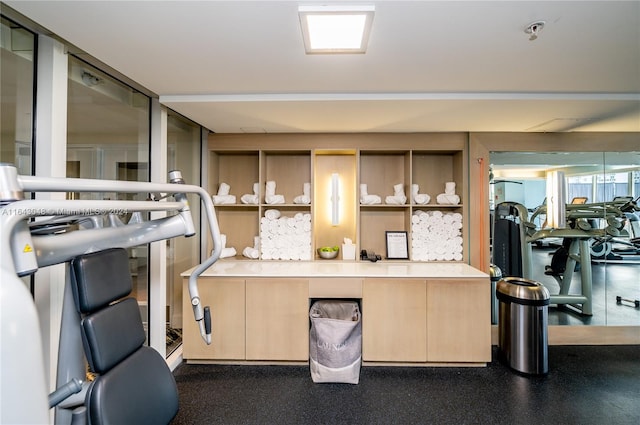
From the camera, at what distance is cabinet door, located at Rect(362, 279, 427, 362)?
2.60 metres

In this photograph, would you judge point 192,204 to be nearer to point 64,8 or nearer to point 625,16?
point 64,8

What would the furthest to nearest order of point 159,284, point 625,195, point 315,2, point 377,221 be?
point 377,221 → point 625,195 → point 159,284 → point 315,2

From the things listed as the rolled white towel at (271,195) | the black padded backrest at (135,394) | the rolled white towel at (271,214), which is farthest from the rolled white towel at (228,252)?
the black padded backrest at (135,394)

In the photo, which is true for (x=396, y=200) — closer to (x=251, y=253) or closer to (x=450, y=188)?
(x=450, y=188)

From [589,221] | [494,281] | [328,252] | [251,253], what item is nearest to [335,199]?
[328,252]

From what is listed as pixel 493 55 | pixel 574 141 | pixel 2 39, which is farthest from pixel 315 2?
pixel 574 141

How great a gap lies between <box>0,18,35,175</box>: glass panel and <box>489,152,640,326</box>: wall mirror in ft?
12.1

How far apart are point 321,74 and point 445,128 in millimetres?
1657

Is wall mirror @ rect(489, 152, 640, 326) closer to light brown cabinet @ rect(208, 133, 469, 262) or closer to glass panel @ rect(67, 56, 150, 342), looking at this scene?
light brown cabinet @ rect(208, 133, 469, 262)

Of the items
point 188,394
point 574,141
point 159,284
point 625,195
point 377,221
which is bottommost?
point 188,394

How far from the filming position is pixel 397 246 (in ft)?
10.7

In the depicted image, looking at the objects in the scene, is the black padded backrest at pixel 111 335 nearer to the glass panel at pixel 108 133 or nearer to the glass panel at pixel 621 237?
the glass panel at pixel 108 133

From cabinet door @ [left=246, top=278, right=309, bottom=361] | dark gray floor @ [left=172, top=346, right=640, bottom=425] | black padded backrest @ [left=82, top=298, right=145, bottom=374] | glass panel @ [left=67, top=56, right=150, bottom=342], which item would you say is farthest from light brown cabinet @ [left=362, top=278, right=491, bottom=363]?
glass panel @ [left=67, top=56, right=150, bottom=342]

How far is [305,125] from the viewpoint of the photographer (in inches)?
113
